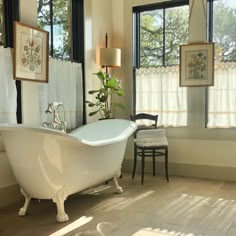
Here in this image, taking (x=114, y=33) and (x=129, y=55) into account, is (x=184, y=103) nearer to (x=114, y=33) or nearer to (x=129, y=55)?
(x=129, y=55)

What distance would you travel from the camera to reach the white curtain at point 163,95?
4.90 m

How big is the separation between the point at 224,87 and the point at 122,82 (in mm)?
1617

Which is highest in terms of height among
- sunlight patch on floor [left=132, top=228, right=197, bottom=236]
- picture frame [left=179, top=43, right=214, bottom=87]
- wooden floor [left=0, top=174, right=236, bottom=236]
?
picture frame [left=179, top=43, right=214, bottom=87]

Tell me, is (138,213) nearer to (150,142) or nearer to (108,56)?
(150,142)

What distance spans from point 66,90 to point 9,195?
5.08 ft

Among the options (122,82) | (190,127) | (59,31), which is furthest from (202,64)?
(59,31)

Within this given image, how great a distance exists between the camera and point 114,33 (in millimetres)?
5383

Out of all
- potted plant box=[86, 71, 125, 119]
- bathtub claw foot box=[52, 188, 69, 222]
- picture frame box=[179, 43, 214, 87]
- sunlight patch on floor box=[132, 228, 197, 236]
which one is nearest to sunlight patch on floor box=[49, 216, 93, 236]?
bathtub claw foot box=[52, 188, 69, 222]

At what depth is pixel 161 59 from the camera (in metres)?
5.10

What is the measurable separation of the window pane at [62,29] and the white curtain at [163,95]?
4.16 ft

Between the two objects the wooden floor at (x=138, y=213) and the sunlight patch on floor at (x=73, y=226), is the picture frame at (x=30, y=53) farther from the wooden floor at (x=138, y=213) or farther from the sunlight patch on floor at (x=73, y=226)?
the sunlight patch on floor at (x=73, y=226)

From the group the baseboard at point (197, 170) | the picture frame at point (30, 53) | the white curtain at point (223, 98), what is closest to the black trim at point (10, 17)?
the picture frame at point (30, 53)

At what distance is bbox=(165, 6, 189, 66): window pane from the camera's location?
4.94m

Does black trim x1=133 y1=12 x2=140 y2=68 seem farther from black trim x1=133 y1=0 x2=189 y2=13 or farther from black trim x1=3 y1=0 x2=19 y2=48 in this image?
black trim x1=3 y1=0 x2=19 y2=48
